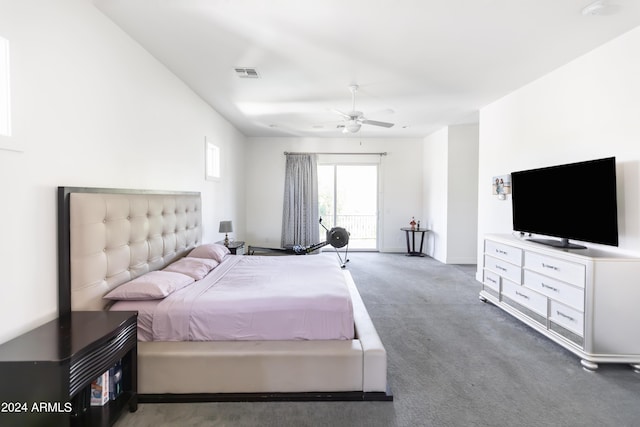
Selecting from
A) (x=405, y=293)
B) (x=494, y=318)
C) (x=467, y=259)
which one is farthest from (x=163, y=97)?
(x=467, y=259)

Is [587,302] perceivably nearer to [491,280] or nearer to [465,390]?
[465,390]

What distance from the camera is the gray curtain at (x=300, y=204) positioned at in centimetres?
701

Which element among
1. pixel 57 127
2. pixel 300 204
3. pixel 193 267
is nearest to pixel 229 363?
pixel 193 267

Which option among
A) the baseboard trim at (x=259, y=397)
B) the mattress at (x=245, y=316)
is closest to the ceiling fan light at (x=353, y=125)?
the mattress at (x=245, y=316)

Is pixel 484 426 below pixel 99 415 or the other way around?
below

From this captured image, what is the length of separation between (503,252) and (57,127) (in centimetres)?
415

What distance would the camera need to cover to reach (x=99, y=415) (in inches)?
66.8

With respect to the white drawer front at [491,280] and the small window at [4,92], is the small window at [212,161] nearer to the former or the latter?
the small window at [4,92]

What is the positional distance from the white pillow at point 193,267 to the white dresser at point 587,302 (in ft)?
10.4

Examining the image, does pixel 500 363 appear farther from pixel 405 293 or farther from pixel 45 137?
pixel 45 137

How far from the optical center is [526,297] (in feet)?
10.3

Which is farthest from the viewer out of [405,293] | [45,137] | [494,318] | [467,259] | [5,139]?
[467,259]

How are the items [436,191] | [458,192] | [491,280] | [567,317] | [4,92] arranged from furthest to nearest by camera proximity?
[436,191], [458,192], [491,280], [567,317], [4,92]

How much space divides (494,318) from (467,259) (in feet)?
9.46
